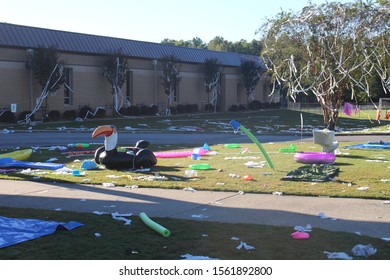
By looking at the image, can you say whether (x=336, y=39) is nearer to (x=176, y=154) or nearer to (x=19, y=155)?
(x=176, y=154)

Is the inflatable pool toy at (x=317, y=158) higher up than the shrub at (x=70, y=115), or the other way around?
the shrub at (x=70, y=115)

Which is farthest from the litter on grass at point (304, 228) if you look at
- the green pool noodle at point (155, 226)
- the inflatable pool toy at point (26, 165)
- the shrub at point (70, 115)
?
the shrub at point (70, 115)

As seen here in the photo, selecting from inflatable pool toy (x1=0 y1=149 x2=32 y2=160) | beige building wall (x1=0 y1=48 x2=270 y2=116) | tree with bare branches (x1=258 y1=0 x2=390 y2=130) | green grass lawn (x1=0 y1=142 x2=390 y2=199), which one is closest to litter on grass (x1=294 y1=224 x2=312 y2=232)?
green grass lawn (x1=0 y1=142 x2=390 y2=199)

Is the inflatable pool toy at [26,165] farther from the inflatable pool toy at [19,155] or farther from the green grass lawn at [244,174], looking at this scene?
the inflatable pool toy at [19,155]

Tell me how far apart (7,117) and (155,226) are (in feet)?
99.5

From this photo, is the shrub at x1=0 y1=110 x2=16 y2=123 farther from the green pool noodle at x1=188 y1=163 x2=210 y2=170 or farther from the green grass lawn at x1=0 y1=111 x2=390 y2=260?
the green pool noodle at x1=188 y1=163 x2=210 y2=170

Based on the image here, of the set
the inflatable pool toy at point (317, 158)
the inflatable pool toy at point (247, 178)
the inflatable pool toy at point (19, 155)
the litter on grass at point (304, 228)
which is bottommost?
the litter on grass at point (304, 228)

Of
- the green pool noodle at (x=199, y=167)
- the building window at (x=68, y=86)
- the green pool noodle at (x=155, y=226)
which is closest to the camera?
the green pool noodle at (x=155, y=226)

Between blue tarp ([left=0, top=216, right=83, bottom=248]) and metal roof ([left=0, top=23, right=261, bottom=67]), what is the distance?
30.1 m

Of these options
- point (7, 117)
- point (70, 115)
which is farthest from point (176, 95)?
point (7, 117)

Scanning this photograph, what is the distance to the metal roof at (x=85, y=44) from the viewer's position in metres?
36.1

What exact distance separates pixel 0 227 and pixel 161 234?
2.22 metres

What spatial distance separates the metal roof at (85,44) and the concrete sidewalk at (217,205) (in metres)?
27.7
